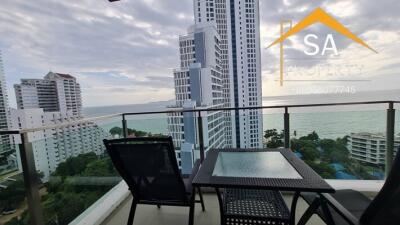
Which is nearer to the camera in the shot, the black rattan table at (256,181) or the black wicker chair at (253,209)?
the black rattan table at (256,181)

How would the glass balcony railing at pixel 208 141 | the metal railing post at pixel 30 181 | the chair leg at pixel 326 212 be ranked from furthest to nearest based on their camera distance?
the glass balcony railing at pixel 208 141, the metal railing post at pixel 30 181, the chair leg at pixel 326 212

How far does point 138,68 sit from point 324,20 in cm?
873

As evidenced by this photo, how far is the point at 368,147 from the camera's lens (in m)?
2.70

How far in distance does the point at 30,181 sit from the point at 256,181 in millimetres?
1822

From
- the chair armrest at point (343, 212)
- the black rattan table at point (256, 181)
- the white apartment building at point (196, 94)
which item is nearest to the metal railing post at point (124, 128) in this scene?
the white apartment building at point (196, 94)

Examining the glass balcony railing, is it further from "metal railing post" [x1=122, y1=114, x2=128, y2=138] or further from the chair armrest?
the chair armrest

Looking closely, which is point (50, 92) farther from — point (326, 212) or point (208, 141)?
point (326, 212)

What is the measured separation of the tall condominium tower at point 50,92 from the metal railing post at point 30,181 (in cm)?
515

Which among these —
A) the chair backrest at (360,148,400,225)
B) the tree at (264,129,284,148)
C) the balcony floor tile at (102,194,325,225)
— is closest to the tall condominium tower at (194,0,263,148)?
the tree at (264,129,284,148)

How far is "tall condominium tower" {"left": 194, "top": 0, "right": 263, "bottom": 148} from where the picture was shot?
23509 millimetres

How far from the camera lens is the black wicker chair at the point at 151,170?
1557 millimetres

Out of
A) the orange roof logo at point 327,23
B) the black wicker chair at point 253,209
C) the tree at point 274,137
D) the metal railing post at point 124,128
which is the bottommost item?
the black wicker chair at point 253,209

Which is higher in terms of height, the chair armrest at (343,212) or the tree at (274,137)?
the tree at (274,137)

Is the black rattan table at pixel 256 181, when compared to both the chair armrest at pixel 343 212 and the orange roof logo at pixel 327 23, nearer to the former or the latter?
the chair armrest at pixel 343 212
